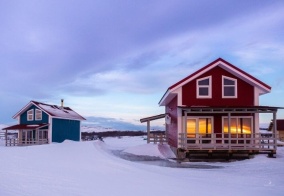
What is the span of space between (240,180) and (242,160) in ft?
33.6

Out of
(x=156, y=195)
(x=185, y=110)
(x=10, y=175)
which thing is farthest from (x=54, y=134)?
(x=156, y=195)

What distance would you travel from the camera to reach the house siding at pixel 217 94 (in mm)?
25312

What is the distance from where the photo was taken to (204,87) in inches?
1009

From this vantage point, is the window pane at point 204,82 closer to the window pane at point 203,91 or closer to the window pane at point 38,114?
the window pane at point 203,91

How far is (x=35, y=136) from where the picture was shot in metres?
44.0

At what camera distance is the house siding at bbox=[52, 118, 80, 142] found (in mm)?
43938

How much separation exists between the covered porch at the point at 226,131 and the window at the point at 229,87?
1.43 metres

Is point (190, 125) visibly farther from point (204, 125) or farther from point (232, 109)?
point (232, 109)

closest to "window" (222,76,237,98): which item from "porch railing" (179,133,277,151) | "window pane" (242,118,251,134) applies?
"window pane" (242,118,251,134)

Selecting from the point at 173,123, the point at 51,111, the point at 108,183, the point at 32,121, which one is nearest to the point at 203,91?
the point at 173,123

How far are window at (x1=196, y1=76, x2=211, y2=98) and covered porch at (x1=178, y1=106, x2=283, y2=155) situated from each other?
146cm

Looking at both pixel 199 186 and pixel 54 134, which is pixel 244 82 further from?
pixel 54 134

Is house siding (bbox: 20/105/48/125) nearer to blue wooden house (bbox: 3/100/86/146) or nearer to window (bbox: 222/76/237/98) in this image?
blue wooden house (bbox: 3/100/86/146)

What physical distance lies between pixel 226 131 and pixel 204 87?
3.75 meters
